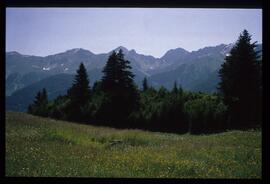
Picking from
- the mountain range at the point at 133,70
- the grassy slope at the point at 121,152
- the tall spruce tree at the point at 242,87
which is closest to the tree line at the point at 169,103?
the tall spruce tree at the point at 242,87

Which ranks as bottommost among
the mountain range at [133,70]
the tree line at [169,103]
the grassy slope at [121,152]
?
the grassy slope at [121,152]

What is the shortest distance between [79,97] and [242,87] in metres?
4.95

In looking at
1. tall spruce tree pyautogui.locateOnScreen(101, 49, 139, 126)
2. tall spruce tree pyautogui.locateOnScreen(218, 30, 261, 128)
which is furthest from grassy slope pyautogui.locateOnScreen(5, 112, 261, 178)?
tall spruce tree pyautogui.locateOnScreen(218, 30, 261, 128)

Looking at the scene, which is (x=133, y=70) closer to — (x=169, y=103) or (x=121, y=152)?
(x=169, y=103)

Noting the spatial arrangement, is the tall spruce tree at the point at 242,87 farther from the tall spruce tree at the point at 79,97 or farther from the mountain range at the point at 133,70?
the tall spruce tree at the point at 79,97

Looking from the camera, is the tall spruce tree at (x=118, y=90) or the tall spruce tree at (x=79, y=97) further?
the tall spruce tree at (x=79, y=97)

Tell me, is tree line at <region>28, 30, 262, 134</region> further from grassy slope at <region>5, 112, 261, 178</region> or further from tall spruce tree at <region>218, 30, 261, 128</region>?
grassy slope at <region>5, 112, 261, 178</region>

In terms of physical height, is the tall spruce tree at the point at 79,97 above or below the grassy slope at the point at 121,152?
above

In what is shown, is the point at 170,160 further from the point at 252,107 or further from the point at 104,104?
the point at 252,107

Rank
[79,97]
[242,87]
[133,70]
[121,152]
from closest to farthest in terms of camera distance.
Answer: [121,152], [133,70], [79,97], [242,87]

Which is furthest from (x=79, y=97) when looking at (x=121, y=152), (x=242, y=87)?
(x=242, y=87)

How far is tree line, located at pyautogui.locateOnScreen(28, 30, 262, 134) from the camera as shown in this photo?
9.63 m

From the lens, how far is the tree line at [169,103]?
379 inches

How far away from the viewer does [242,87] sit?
1087 centimetres
